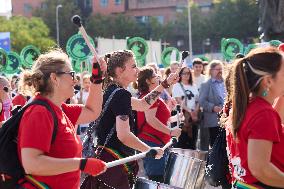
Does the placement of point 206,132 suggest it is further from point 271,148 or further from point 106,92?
point 271,148

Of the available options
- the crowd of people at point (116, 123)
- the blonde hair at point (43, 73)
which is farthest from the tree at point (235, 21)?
the blonde hair at point (43, 73)

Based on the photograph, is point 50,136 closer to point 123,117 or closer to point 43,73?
point 43,73

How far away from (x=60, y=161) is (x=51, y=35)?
64160mm

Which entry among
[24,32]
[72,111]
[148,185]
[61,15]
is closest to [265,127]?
[148,185]

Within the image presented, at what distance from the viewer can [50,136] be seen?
339cm

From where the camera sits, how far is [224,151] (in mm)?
4797

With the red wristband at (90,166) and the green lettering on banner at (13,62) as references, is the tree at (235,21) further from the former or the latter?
the red wristband at (90,166)

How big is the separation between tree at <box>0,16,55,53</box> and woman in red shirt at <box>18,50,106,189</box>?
47.2m

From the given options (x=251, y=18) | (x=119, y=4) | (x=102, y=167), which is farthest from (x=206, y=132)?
(x=119, y=4)

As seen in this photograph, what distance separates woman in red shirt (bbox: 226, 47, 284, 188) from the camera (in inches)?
116

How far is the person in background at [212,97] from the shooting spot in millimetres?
9570

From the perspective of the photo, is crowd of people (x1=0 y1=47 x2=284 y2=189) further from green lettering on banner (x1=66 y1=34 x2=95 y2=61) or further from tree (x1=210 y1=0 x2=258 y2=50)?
tree (x1=210 y1=0 x2=258 y2=50)

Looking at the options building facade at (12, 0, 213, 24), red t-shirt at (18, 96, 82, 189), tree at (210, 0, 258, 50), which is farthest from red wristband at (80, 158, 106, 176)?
building facade at (12, 0, 213, 24)

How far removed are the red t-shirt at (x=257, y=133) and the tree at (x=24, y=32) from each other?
47.9 metres
